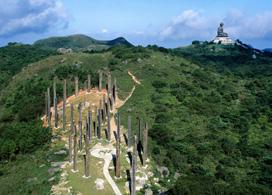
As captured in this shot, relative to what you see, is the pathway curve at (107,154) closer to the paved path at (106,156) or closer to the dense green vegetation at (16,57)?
the paved path at (106,156)

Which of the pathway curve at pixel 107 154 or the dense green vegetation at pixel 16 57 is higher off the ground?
the dense green vegetation at pixel 16 57

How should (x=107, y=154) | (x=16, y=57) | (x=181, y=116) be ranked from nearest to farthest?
(x=107, y=154) → (x=181, y=116) → (x=16, y=57)

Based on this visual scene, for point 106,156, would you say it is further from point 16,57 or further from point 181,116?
point 16,57

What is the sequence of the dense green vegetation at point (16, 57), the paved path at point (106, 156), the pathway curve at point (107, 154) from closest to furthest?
the pathway curve at point (107, 154)
the paved path at point (106, 156)
the dense green vegetation at point (16, 57)

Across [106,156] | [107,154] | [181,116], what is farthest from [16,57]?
[106,156]

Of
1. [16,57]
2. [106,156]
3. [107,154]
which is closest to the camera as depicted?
[106,156]

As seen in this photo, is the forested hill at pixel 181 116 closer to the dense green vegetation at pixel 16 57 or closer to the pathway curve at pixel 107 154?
the pathway curve at pixel 107 154

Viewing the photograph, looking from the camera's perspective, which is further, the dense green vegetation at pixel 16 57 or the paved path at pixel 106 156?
the dense green vegetation at pixel 16 57

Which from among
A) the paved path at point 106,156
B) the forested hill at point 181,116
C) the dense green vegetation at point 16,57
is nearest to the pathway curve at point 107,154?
the paved path at point 106,156

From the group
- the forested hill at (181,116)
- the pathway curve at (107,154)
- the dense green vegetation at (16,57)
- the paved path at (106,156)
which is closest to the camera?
the pathway curve at (107,154)
